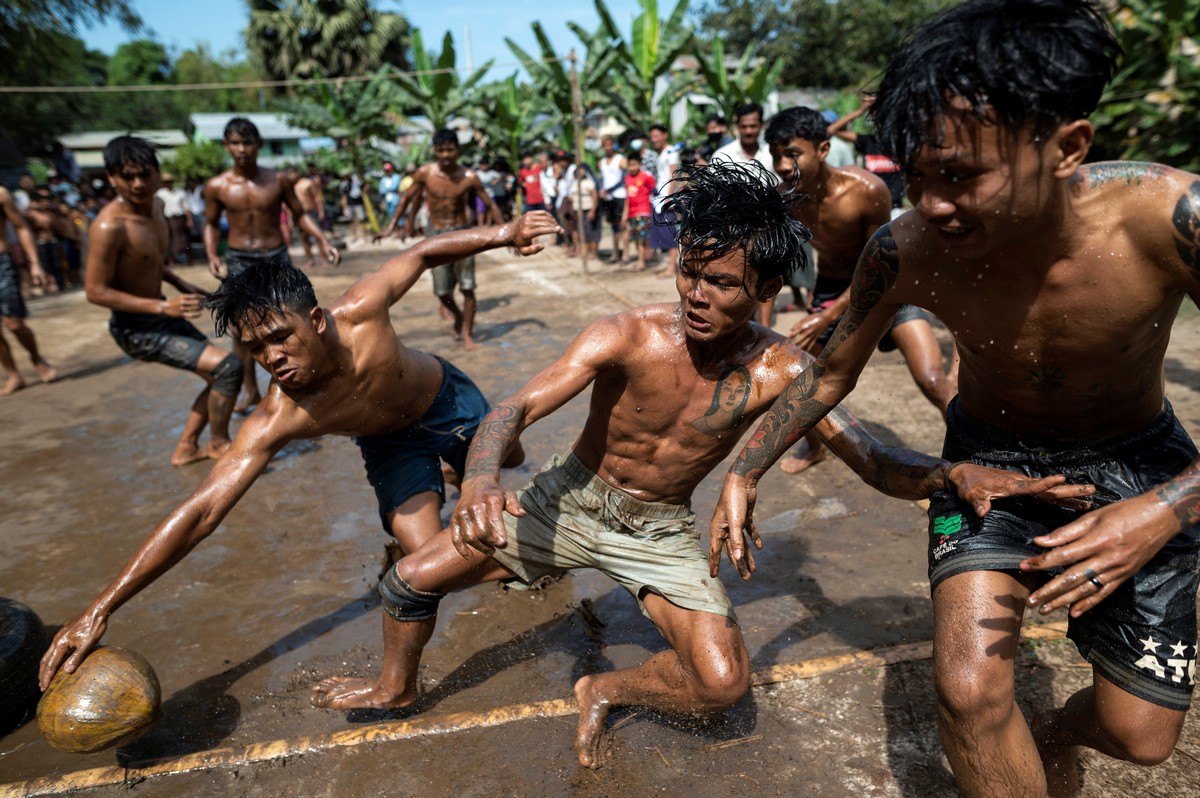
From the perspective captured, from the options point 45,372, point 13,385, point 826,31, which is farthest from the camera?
point 826,31

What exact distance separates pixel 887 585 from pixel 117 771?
308 cm

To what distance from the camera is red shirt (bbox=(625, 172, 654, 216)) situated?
13102 mm

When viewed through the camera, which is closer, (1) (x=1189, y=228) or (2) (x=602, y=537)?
(1) (x=1189, y=228)

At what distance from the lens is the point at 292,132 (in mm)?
42594

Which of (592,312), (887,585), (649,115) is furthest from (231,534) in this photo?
(649,115)

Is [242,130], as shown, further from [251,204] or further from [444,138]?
[444,138]

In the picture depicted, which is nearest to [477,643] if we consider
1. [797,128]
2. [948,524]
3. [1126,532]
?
[948,524]

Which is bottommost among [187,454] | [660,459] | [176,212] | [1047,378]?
[187,454]

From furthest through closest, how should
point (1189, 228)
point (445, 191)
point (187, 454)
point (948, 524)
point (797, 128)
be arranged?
point (445, 191), point (187, 454), point (797, 128), point (948, 524), point (1189, 228)

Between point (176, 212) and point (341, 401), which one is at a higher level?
point (341, 401)

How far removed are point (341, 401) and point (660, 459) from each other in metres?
1.44

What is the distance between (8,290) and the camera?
845cm

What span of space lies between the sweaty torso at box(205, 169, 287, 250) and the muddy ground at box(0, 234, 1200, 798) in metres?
2.02

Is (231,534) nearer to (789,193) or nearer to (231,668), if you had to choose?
(231,668)
